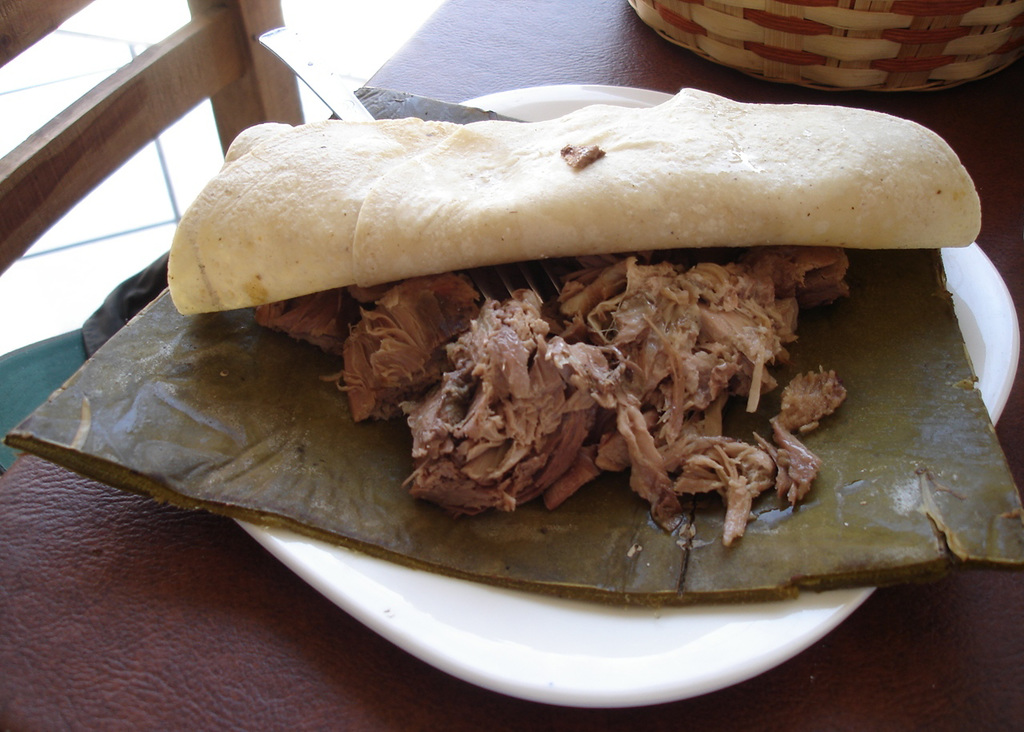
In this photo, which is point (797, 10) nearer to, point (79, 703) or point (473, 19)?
point (473, 19)

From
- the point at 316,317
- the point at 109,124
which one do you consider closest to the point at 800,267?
the point at 316,317

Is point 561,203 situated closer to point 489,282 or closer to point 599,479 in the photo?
point 489,282

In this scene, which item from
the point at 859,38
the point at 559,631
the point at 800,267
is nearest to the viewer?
the point at 559,631

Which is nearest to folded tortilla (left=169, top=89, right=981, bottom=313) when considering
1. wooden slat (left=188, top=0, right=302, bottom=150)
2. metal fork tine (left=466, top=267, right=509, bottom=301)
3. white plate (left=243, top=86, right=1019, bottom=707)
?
metal fork tine (left=466, top=267, right=509, bottom=301)

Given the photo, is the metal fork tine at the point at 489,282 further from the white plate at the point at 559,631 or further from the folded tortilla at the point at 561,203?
the white plate at the point at 559,631

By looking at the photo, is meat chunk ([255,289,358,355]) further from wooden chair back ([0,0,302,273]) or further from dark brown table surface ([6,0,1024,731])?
wooden chair back ([0,0,302,273])
